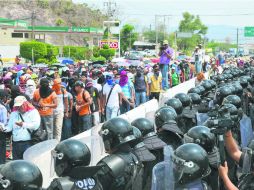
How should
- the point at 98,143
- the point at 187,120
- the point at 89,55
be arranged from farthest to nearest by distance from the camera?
the point at 89,55 → the point at 187,120 → the point at 98,143

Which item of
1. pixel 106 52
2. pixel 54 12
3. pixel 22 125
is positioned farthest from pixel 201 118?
pixel 54 12

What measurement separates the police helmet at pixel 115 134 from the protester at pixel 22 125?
297 cm

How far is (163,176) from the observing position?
177 inches

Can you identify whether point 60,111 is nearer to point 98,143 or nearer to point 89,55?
point 98,143

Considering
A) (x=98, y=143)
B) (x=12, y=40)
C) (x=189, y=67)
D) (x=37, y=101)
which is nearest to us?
(x=98, y=143)

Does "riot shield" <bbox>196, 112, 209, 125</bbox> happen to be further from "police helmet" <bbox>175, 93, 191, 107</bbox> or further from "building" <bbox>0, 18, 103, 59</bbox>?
"building" <bbox>0, 18, 103, 59</bbox>

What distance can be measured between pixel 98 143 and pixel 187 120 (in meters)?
1.60

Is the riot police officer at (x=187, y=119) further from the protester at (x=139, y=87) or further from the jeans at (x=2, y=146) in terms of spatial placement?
the protester at (x=139, y=87)

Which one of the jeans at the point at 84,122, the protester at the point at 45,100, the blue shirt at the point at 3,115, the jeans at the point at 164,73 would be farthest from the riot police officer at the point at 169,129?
the jeans at the point at 164,73

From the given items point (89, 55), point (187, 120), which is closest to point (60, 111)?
point (187, 120)

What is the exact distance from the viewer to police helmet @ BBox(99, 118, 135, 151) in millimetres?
5445

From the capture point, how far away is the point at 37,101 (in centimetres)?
1042

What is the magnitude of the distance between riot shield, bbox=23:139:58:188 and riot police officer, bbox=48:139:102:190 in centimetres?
97

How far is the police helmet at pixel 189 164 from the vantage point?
446cm
